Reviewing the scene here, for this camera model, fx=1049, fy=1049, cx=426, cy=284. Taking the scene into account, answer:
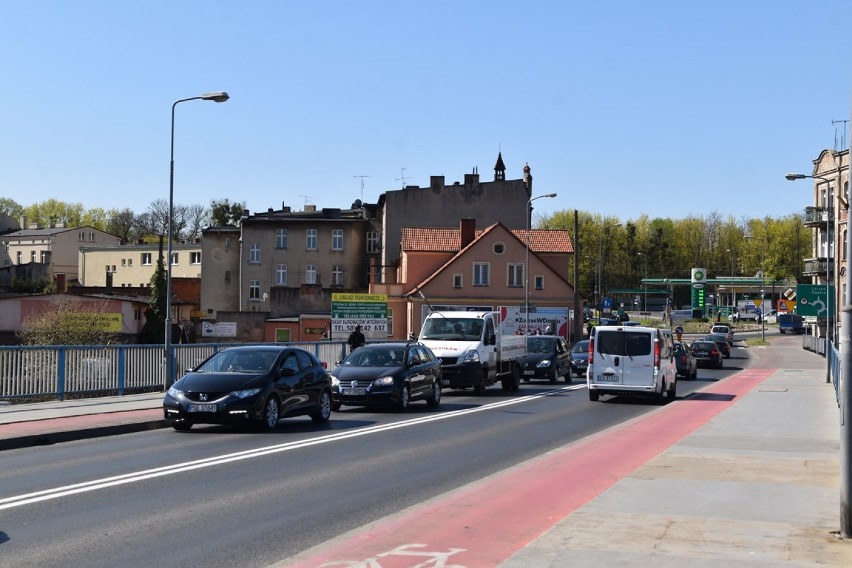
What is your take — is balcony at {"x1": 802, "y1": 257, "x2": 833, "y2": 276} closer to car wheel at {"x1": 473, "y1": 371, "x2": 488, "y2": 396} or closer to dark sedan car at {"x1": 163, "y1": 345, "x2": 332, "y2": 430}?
car wheel at {"x1": 473, "y1": 371, "x2": 488, "y2": 396}

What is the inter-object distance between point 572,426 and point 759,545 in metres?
12.3

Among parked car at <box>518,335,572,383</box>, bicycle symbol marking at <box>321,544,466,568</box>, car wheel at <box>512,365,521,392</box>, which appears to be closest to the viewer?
bicycle symbol marking at <box>321,544,466,568</box>

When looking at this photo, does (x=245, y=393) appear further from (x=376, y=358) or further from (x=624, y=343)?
(x=624, y=343)

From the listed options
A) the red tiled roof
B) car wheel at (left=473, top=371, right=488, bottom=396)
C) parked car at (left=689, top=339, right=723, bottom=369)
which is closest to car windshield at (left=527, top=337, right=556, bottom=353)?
car wheel at (left=473, top=371, right=488, bottom=396)

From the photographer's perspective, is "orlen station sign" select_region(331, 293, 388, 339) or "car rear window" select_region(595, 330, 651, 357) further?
"orlen station sign" select_region(331, 293, 388, 339)

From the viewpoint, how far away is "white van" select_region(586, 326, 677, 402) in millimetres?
27156

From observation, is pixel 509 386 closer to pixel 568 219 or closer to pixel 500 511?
pixel 500 511

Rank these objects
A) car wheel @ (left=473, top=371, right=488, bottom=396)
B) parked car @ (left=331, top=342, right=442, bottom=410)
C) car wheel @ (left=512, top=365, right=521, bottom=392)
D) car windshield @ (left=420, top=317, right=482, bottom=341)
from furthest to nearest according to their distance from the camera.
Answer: car wheel @ (left=512, top=365, right=521, bottom=392) → car windshield @ (left=420, top=317, right=482, bottom=341) → car wheel @ (left=473, top=371, right=488, bottom=396) → parked car @ (left=331, top=342, right=442, bottom=410)

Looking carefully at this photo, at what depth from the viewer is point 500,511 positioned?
1045cm

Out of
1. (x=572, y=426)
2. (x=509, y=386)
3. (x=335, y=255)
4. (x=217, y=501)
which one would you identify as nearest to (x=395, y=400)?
(x=572, y=426)

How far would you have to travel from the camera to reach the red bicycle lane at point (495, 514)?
830cm

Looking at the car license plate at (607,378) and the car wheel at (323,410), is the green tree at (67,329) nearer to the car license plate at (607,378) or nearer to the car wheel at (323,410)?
the car license plate at (607,378)

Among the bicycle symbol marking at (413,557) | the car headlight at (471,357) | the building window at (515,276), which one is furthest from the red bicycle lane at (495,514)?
the building window at (515,276)

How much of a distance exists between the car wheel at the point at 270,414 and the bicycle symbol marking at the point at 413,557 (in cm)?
1014
